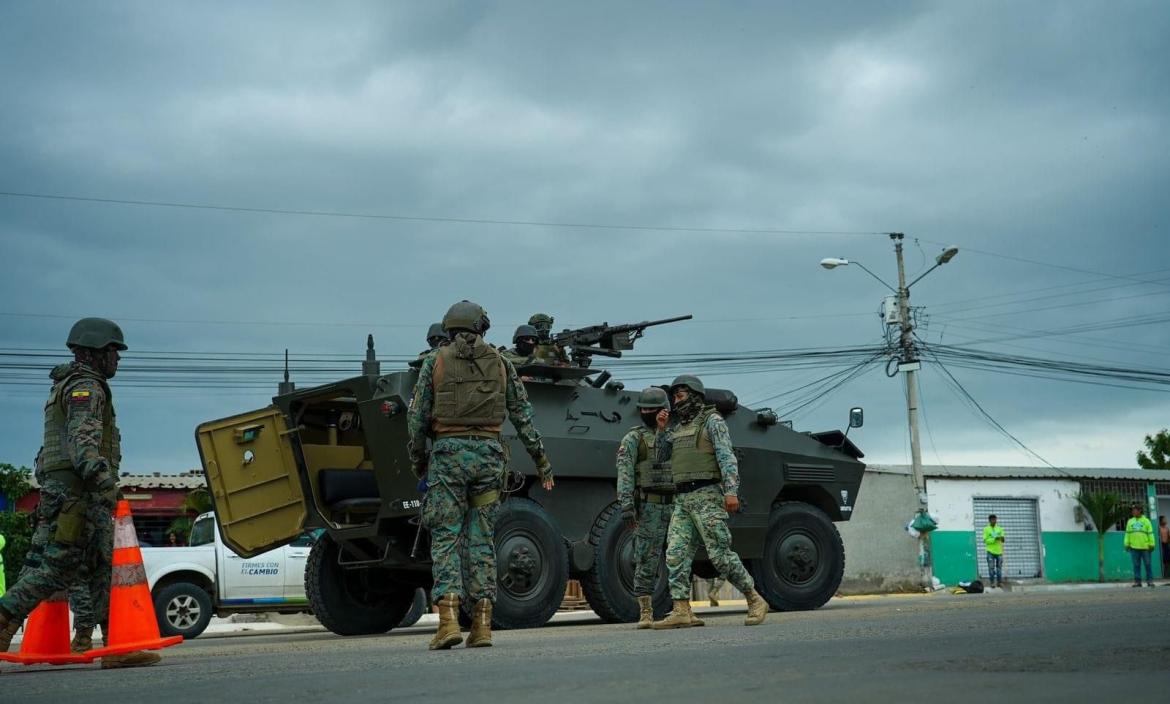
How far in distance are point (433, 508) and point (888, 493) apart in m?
23.0

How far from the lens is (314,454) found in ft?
36.6

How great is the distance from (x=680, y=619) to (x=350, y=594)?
3.32 metres

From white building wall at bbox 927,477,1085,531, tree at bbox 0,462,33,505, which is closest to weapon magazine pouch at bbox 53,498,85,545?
tree at bbox 0,462,33,505

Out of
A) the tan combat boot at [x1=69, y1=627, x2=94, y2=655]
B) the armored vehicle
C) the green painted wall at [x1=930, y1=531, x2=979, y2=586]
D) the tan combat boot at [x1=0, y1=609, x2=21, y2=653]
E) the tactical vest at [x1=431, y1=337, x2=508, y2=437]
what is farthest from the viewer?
the green painted wall at [x1=930, y1=531, x2=979, y2=586]

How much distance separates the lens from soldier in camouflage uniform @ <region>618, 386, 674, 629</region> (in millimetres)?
9930

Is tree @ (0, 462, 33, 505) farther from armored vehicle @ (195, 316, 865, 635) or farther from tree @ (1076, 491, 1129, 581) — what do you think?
tree @ (1076, 491, 1129, 581)

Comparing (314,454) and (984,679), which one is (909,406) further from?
(984,679)

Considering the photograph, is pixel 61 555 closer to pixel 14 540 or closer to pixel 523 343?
pixel 523 343

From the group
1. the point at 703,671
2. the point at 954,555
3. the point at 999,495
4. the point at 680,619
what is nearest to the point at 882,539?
the point at 954,555

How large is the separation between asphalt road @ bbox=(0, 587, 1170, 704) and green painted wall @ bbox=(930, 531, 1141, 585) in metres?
22.0

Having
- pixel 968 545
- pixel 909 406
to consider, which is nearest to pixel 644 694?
pixel 909 406

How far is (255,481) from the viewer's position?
10789 millimetres

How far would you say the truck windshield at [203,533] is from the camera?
15.6 m

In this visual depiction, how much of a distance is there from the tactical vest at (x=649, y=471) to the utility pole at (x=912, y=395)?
52.4 ft
